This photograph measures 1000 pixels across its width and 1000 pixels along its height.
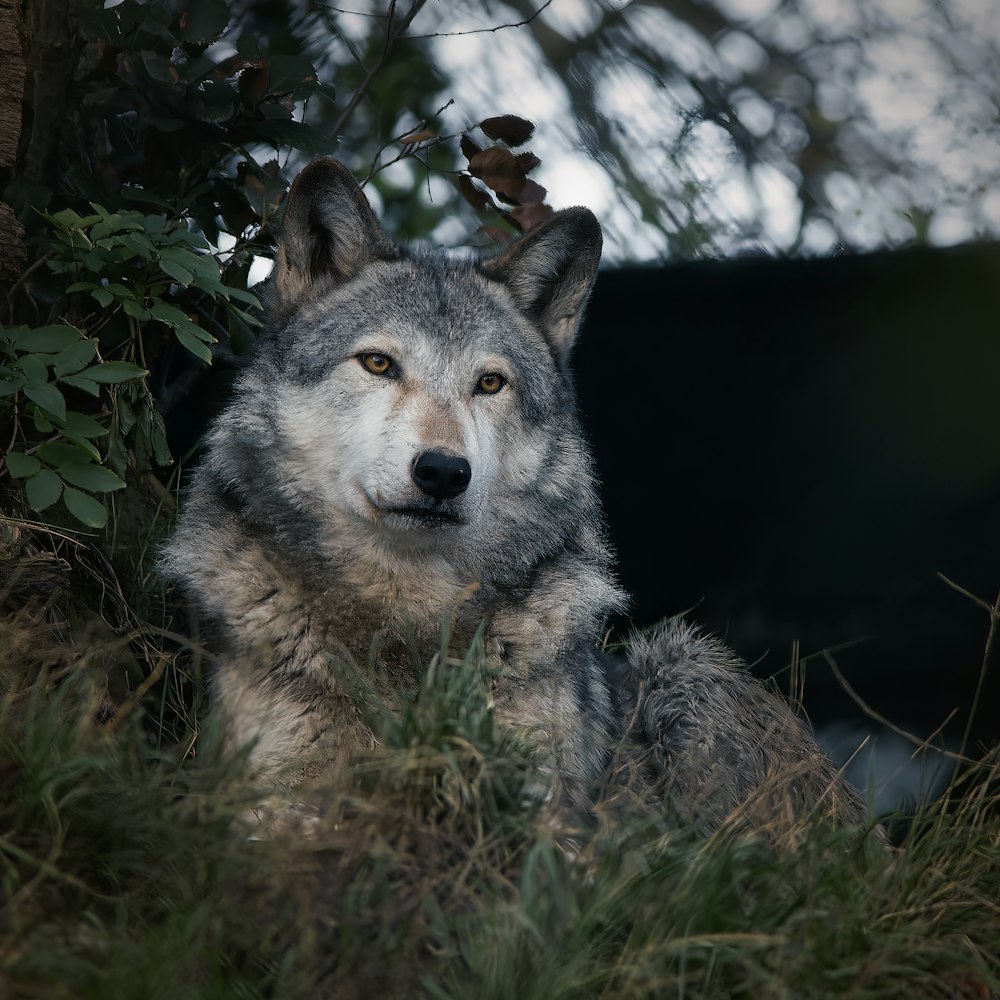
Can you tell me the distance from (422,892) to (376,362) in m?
1.90

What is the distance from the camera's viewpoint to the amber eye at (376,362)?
11.7 feet

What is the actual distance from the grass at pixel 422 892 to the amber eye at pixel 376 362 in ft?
4.37

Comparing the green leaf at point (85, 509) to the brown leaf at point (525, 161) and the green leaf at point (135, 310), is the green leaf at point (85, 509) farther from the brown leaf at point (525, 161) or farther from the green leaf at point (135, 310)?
the brown leaf at point (525, 161)

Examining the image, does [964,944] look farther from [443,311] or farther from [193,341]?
[193,341]

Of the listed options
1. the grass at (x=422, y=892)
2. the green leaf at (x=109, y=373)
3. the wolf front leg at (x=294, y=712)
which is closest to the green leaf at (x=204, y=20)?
the green leaf at (x=109, y=373)

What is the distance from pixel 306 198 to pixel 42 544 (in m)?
1.56

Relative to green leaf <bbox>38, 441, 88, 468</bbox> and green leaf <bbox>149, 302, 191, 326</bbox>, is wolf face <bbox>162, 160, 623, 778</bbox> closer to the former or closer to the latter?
green leaf <bbox>149, 302, 191, 326</bbox>

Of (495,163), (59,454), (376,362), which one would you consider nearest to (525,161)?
(495,163)

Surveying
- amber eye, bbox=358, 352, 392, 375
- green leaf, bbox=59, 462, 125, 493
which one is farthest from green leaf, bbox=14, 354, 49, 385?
amber eye, bbox=358, 352, 392, 375

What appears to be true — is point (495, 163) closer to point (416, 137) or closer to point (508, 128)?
point (508, 128)

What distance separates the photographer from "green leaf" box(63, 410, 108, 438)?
131 inches

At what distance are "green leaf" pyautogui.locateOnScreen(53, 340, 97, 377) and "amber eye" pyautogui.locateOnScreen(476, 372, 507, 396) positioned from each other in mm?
1252

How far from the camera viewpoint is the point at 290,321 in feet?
12.5

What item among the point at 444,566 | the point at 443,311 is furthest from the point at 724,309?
the point at 444,566
